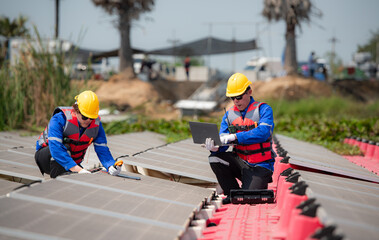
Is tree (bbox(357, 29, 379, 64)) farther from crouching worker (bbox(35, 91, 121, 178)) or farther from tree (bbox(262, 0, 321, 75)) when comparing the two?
crouching worker (bbox(35, 91, 121, 178))

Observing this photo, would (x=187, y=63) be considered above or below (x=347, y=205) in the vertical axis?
above

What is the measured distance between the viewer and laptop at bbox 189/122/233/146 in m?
4.71

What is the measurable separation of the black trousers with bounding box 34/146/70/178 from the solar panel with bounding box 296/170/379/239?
8.40 feet

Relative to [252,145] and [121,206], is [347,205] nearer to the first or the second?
[121,206]

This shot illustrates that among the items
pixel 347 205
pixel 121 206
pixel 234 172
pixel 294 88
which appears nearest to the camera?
pixel 347 205

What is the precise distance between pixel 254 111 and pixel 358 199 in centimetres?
189

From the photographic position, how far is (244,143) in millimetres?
4887

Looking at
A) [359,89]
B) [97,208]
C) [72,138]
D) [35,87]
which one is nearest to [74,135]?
[72,138]

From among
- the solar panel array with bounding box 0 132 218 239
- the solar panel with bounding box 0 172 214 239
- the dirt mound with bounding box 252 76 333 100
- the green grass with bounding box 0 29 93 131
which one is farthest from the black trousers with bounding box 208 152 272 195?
the dirt mound with bounding box 252 76 333 100

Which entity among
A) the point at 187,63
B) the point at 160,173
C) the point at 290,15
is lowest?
the point at 160,173

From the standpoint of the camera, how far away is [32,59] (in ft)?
29.2

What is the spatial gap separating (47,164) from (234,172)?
2.18m

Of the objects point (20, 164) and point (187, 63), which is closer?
point (20, 164)

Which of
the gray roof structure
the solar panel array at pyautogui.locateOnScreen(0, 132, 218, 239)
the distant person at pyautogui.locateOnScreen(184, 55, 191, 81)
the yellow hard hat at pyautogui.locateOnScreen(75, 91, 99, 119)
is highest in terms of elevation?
the distant person at pyautogui.locateOnScreen(184, 55, 191, 81)
